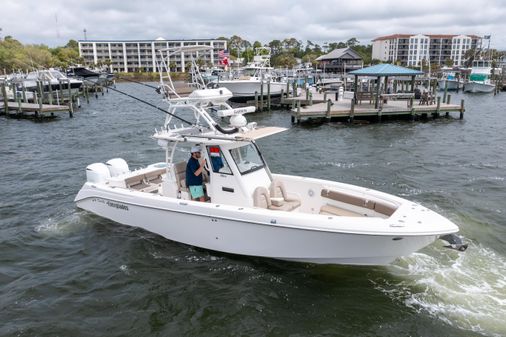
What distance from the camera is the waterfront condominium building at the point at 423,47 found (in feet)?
408

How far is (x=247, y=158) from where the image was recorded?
9094mm

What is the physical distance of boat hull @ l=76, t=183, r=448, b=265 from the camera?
23.9ft

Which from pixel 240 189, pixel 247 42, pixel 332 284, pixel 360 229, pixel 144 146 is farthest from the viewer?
pixel 247 42

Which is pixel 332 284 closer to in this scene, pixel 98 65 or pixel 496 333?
pixel 496 333

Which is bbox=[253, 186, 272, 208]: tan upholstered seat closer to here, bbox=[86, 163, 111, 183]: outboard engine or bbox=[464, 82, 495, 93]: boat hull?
bbox=[86, 163, 111, 183]: outboard engine

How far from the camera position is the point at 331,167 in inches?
669

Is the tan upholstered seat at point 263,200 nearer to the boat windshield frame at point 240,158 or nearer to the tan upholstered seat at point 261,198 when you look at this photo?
the tan upholstered seat at point 261,198

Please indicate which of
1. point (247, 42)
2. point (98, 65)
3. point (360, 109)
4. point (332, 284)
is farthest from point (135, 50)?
point (332, 284)

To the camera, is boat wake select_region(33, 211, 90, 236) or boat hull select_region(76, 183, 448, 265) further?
boat wake select_region(33, 211, 90, 236)

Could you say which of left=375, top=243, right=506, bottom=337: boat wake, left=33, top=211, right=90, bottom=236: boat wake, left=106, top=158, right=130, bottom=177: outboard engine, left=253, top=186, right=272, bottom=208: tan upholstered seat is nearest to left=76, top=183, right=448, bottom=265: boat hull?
left=253, top=186, right=272, bottom=208: tan upholstered seat

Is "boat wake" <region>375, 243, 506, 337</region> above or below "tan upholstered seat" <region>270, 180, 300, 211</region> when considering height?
below

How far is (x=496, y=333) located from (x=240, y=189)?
5.13m

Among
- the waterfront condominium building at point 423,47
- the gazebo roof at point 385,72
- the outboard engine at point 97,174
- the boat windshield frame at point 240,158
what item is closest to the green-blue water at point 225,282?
the outboard engine at point 97,174

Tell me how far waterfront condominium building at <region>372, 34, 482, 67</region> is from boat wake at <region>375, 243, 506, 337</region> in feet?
411
